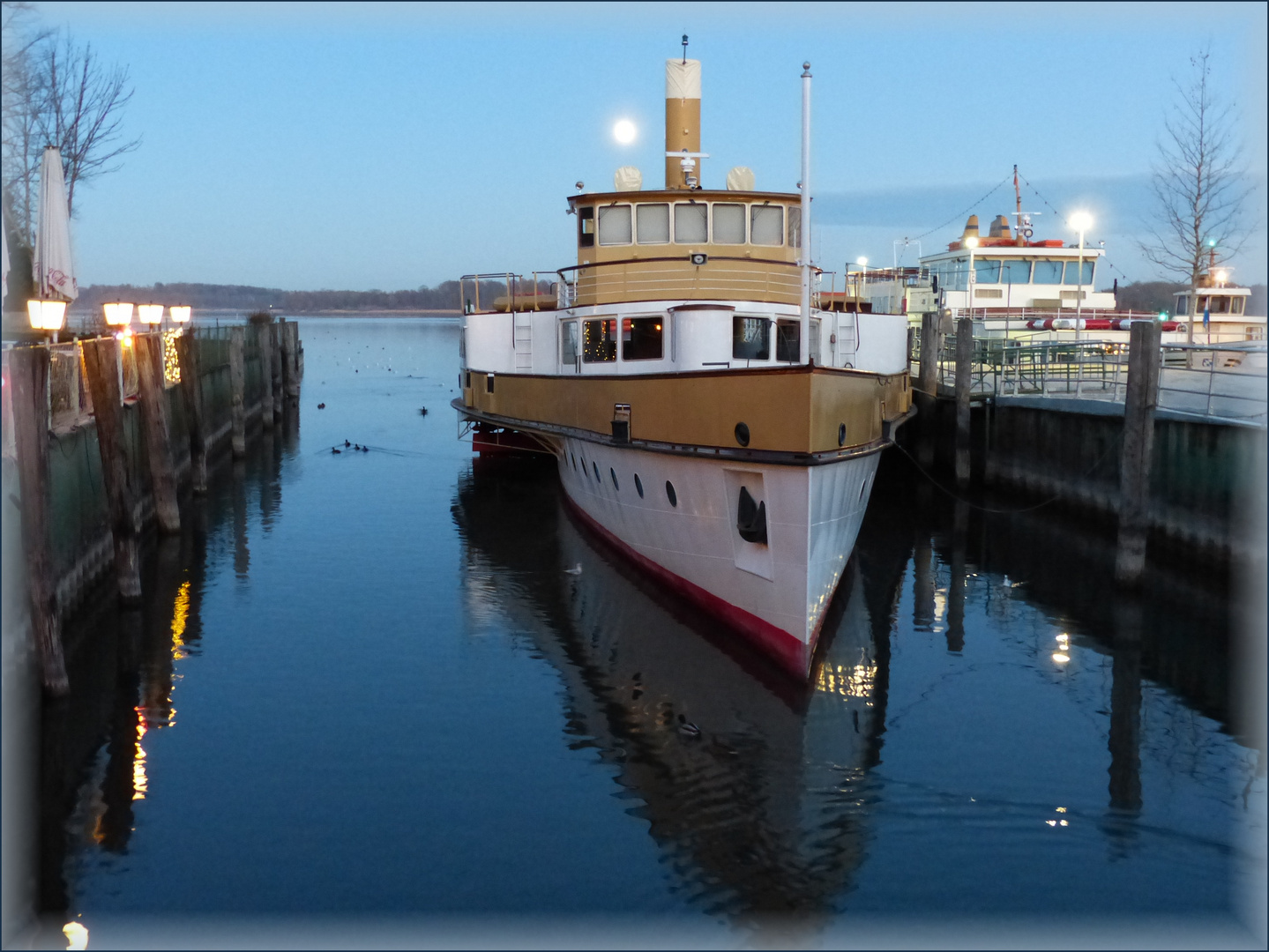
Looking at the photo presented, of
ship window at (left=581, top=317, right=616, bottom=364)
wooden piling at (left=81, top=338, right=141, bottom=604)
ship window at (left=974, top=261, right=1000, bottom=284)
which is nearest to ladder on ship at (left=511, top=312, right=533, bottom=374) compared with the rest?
ship window at (left=581, top=317, right=616, bottom=364)

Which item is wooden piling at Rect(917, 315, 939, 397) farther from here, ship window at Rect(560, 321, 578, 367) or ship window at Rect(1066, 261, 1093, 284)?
ship window at Rect(1066, 261, 1093, 284)

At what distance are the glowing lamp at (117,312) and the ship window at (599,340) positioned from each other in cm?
771

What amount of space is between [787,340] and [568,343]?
12.6ft

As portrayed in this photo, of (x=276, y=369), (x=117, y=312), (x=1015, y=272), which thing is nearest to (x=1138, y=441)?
(x=117, y=312)

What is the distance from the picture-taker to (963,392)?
2339 cm

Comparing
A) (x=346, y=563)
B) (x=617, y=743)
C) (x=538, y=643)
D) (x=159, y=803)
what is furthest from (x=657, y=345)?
(x=159, y=803)

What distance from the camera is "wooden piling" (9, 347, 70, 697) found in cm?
1060

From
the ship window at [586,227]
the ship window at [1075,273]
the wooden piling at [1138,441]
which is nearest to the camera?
the wooden piling at [1138,441]

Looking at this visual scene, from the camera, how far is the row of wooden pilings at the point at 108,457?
10.7 m

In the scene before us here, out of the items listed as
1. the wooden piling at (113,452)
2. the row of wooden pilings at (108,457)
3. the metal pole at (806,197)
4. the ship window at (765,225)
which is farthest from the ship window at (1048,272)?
→ the wooden piling at (113,452)

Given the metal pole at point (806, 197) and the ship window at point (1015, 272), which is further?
the ship window at point (1015, 272)

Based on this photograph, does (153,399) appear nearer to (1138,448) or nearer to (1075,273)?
(1138,448)

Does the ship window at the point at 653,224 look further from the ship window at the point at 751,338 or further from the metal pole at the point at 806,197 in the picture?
the metal pole at the point at 806,197

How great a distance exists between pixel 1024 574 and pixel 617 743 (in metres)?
9.62
